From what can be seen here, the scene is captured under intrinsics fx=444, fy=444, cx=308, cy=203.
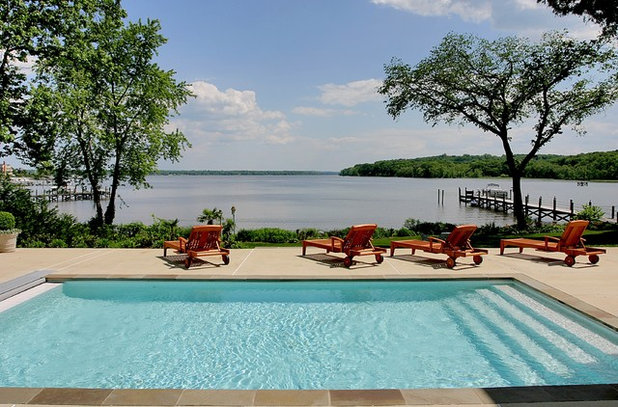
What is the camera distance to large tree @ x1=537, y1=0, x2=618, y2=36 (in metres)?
11.7

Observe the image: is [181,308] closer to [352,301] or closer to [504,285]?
[352,301]

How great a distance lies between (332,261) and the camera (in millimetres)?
10359

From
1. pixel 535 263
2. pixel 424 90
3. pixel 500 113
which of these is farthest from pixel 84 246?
pixel 500 113

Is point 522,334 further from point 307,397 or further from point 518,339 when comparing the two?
point 307,397

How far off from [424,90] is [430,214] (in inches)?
711

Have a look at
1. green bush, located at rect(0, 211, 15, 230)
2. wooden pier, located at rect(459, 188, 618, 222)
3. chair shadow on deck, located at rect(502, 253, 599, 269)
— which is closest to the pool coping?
chair shadow on deck, located at rect(502, 253, 599, 269)

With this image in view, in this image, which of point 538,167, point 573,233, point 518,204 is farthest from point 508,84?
point 538,167

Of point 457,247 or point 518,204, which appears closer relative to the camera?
point 457,247

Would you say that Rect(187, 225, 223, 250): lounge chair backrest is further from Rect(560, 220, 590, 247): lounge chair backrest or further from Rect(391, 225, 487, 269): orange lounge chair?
Rect(560, 220, 590, 247): lounge chair backrest

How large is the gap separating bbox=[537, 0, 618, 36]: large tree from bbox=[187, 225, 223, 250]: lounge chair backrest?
37.6 ft

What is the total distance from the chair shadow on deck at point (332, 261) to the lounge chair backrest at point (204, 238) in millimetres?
2239

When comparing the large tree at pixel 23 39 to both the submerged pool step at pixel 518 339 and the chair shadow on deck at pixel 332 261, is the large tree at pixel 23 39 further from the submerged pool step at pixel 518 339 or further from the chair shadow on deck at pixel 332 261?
the submerged pool step at pixel 518 339

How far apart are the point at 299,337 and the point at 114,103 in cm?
1688

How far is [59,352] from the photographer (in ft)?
18.2
